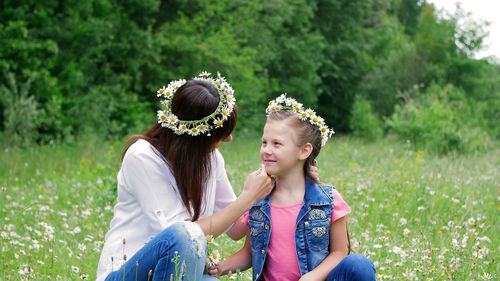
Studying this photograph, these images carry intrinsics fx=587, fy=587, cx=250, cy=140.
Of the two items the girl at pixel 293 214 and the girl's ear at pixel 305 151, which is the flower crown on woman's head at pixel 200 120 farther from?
the girl's ear at pixel 305 151

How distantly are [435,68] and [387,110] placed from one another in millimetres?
3294

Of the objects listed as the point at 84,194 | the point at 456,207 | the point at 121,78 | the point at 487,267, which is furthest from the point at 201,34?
the point at 487,267

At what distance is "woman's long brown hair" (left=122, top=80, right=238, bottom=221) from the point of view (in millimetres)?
3020

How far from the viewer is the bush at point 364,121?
29031 mm

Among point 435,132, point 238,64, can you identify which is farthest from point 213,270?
point 238,64

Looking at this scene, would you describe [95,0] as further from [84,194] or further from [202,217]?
[202,217]

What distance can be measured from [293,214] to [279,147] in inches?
14.1

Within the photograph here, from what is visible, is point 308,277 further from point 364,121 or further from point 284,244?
point 364,121

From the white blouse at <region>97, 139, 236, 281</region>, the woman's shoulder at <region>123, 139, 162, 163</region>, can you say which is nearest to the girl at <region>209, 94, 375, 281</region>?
the white blouse at <region>97, 139, 236, 281</region>

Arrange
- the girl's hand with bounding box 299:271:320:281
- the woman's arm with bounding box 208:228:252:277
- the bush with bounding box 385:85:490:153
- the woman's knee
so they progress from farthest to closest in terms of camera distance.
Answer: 1. the bush with bounding box 385:85:490:153
2. the woman's arm with bounding box 208:228:252:277
3. the girl's hand with bounding box 299:271:320:281
4. the woman's knee

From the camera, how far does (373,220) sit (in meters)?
5.28

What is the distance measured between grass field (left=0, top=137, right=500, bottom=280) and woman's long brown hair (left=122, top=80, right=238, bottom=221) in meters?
0.89

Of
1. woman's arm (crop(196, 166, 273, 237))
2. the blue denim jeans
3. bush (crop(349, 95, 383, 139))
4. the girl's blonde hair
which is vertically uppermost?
the girl's blonde hair

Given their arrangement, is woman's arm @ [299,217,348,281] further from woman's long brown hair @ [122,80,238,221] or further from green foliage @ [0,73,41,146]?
green foliage @ [0,73,41,146]
